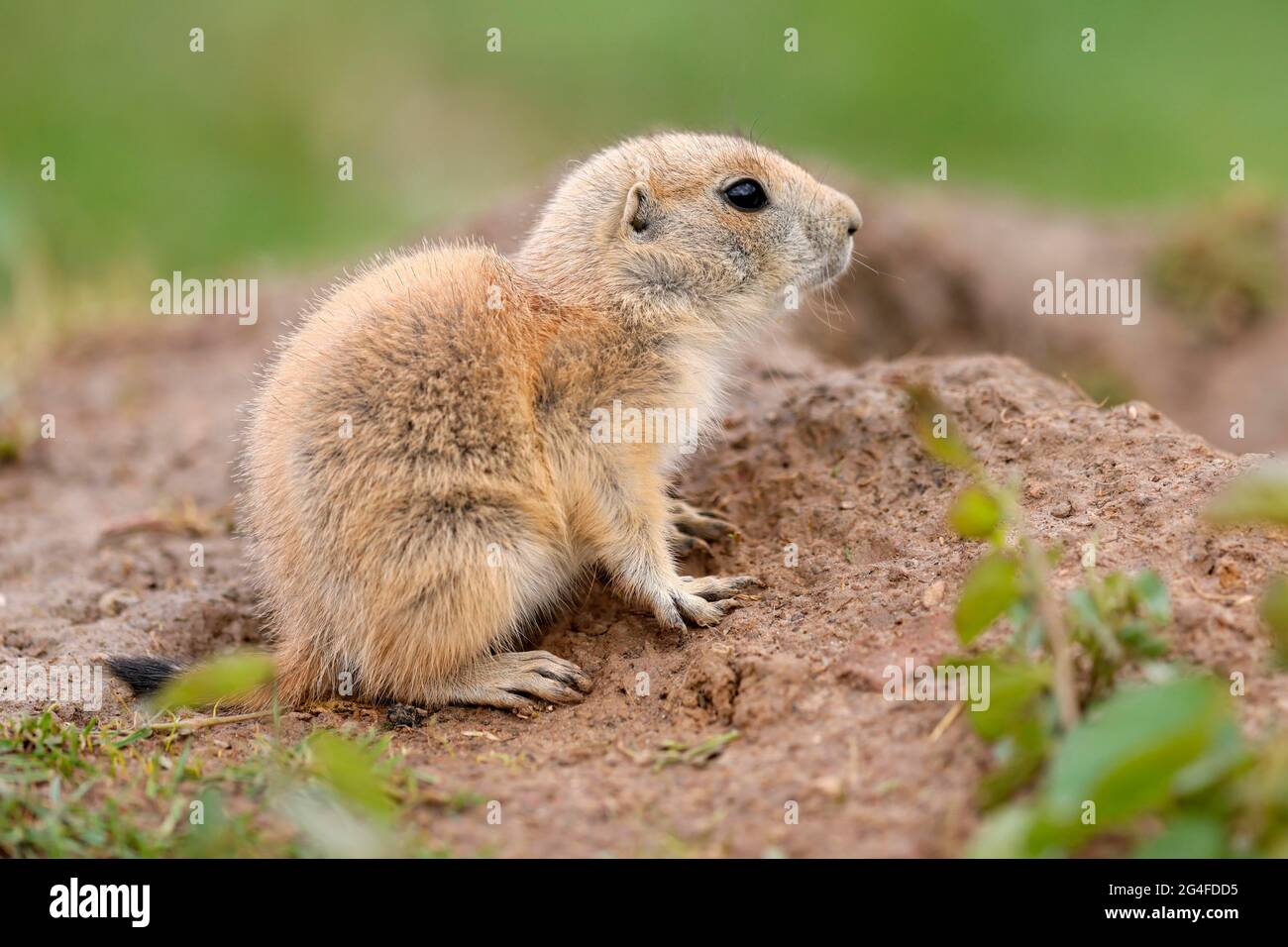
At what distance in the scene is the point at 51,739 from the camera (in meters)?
4.11

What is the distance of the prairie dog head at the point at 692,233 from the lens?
515 cm

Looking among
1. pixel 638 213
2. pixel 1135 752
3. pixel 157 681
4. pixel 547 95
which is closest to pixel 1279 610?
pixel 1135 752

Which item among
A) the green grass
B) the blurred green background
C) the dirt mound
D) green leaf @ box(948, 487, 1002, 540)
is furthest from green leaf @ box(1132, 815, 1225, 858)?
the blurred green background

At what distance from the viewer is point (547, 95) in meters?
15.0

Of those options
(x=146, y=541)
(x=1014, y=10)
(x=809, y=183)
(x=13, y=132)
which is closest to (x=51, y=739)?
(x=146, y=541)

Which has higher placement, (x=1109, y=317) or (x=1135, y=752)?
(x=1109, y=317)

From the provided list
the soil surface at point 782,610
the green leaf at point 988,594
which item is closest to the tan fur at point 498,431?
the soil surface at point 782,610

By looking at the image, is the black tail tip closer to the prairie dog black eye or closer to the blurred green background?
the prairie dog black eye

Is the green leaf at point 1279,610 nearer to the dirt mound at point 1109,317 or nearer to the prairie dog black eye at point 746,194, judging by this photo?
the prairie dog black eye at point 746,194

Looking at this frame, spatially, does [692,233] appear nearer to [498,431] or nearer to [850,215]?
[850,215]

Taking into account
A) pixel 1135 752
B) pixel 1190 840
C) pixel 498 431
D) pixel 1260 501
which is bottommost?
pixel 1190 840

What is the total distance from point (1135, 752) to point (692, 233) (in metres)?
3.21
